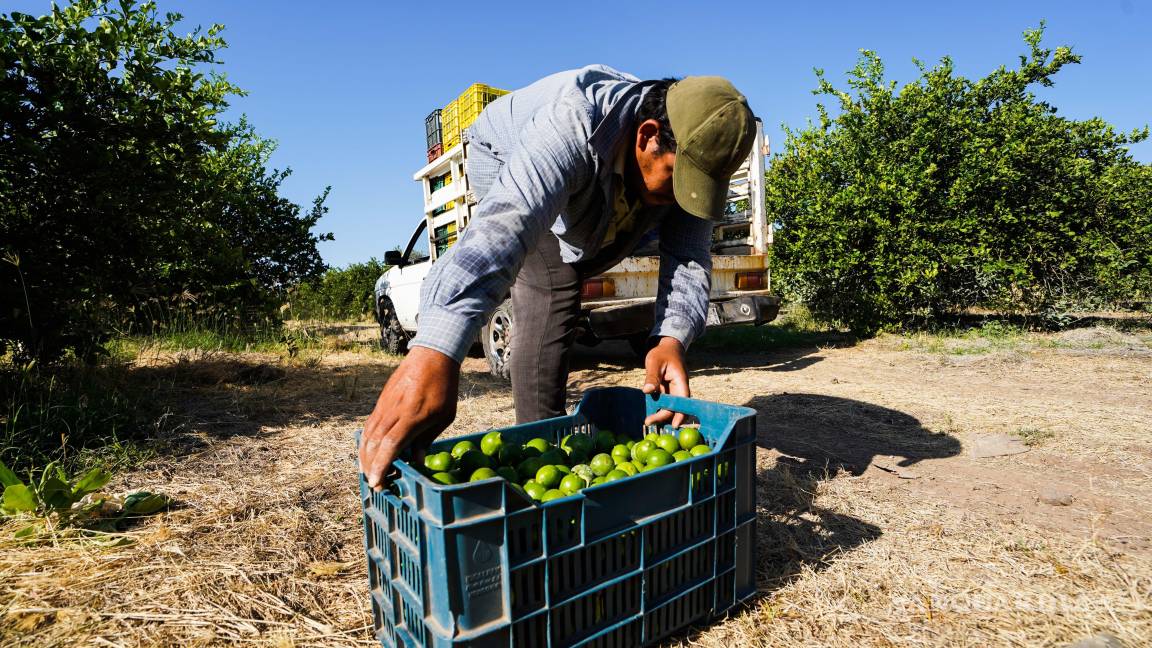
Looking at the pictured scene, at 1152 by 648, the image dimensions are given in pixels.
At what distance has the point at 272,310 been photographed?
7.66 metres

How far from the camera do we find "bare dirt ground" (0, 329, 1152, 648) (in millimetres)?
1828

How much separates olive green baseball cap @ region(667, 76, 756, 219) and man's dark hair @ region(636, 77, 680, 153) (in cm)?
5

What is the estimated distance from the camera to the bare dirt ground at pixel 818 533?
183cm

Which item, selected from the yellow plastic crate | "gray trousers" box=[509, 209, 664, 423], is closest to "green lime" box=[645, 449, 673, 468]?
"gray trousers" box=[509, 209, 664, 423]

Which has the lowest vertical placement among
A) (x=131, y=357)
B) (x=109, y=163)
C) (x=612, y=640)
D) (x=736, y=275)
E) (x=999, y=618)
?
(x=999, y=618)

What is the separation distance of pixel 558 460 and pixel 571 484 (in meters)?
0.27

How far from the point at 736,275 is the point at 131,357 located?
21.0ft

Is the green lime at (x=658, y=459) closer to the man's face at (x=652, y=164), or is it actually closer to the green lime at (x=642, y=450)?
the green lime at (x=642, y=450)

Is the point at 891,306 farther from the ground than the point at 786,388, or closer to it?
farther from the ground

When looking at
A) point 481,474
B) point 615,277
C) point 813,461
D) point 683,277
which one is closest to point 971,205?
point 615,277

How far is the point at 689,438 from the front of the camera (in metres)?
1.97

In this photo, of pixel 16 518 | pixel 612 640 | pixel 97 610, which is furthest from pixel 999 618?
pixel 16 518

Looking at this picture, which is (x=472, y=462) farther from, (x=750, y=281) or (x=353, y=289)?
(x=353, y=289)

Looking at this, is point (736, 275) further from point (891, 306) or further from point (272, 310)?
point (272, 310)
